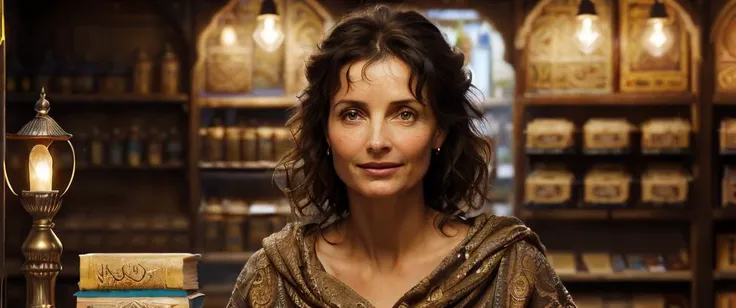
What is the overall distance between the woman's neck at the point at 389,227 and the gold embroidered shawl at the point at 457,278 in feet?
0.26

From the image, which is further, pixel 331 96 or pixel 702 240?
pixel 702 240

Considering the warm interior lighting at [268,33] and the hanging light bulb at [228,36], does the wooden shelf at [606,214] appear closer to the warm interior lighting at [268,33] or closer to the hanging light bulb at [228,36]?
the warm interior lighting at [268,33]

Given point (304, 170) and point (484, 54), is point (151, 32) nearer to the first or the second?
point (484, 54)

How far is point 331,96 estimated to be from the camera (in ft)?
6.95

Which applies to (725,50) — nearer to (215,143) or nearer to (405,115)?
(215,143)

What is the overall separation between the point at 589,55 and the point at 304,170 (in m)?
4.08

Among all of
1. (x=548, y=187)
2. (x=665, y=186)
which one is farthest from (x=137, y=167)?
(x=665, y=186)

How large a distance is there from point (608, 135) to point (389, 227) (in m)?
4.12

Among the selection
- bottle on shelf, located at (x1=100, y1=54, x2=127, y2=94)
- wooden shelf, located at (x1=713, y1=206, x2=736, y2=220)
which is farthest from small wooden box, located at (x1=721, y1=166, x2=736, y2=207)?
bottle on shelf, located at (x1=100, y1=54, x2=127, y2=94)

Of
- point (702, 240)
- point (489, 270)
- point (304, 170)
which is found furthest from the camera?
point (702, 240)

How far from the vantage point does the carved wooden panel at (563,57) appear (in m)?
6.11

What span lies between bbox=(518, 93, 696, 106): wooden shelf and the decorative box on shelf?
11cm

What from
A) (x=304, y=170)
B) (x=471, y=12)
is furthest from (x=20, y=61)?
(x=304, y=170)

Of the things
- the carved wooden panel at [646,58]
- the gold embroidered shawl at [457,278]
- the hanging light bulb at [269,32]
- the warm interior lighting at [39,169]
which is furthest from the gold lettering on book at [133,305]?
the carved wooden panel at [646,58]
